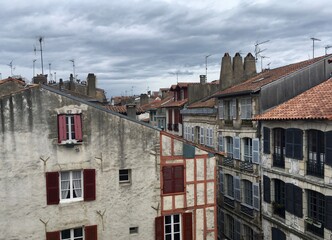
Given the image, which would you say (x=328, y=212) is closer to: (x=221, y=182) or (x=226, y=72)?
(x=221, y=182)

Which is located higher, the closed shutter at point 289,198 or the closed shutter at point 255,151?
the closed shutter at point 255,151

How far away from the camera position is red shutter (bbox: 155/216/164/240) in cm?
1587

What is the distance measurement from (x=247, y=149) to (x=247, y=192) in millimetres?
2882

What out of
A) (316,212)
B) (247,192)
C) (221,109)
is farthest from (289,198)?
(221,109)

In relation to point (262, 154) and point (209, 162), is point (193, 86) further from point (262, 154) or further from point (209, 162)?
point (209, 162)

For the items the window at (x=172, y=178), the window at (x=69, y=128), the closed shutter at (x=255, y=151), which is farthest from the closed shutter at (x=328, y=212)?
the window at (x=69, y=128)

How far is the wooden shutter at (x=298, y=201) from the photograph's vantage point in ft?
56.7

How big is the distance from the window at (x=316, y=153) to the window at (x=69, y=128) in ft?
35.1

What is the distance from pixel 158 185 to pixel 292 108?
8.00 meters

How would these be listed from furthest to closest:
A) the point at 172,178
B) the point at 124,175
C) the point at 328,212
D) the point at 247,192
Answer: the point at 247,192
the point at 172,178
the point at 124,175
the point at 328,212

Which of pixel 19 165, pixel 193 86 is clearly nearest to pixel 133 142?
pixel 19 165

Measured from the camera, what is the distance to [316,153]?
16.3 meters

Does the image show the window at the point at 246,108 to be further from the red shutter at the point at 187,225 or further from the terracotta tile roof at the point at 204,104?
the red shutter at the point at 187,225

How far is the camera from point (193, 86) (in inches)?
1202
